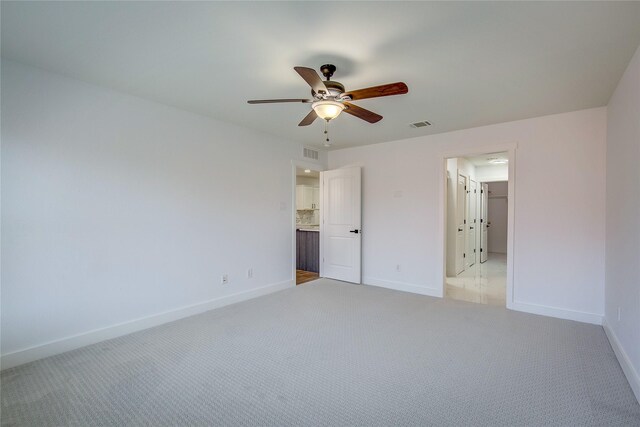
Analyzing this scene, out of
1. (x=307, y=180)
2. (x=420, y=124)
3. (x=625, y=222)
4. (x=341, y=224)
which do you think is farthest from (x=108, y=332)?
(x=307, y=180)

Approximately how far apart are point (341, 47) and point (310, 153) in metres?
3.27

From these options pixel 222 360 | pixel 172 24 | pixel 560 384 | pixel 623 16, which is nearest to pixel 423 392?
pixel 560 384

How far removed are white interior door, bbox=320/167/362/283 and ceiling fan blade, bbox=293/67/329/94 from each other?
311 centimetres

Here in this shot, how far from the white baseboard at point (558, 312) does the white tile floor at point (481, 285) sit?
252mm

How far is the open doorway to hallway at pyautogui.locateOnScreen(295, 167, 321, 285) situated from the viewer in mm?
6152

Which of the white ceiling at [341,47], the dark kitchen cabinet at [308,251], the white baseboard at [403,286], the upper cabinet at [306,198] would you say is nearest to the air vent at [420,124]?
the white ceiling at [341,47]

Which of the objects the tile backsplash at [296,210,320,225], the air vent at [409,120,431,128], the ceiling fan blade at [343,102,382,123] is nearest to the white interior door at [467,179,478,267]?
the air vent at [409,120,431,128]

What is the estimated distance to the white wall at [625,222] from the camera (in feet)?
A: 7.11

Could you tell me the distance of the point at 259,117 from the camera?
12.5 feet

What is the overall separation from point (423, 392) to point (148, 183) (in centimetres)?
325

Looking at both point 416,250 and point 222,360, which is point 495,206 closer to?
point 416,250

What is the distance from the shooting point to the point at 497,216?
9203mm

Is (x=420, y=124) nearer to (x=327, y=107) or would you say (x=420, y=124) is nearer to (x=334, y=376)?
(x=327, y=107)

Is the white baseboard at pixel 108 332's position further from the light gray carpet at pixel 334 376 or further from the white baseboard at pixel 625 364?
the white baseboard at pixel 625 364
